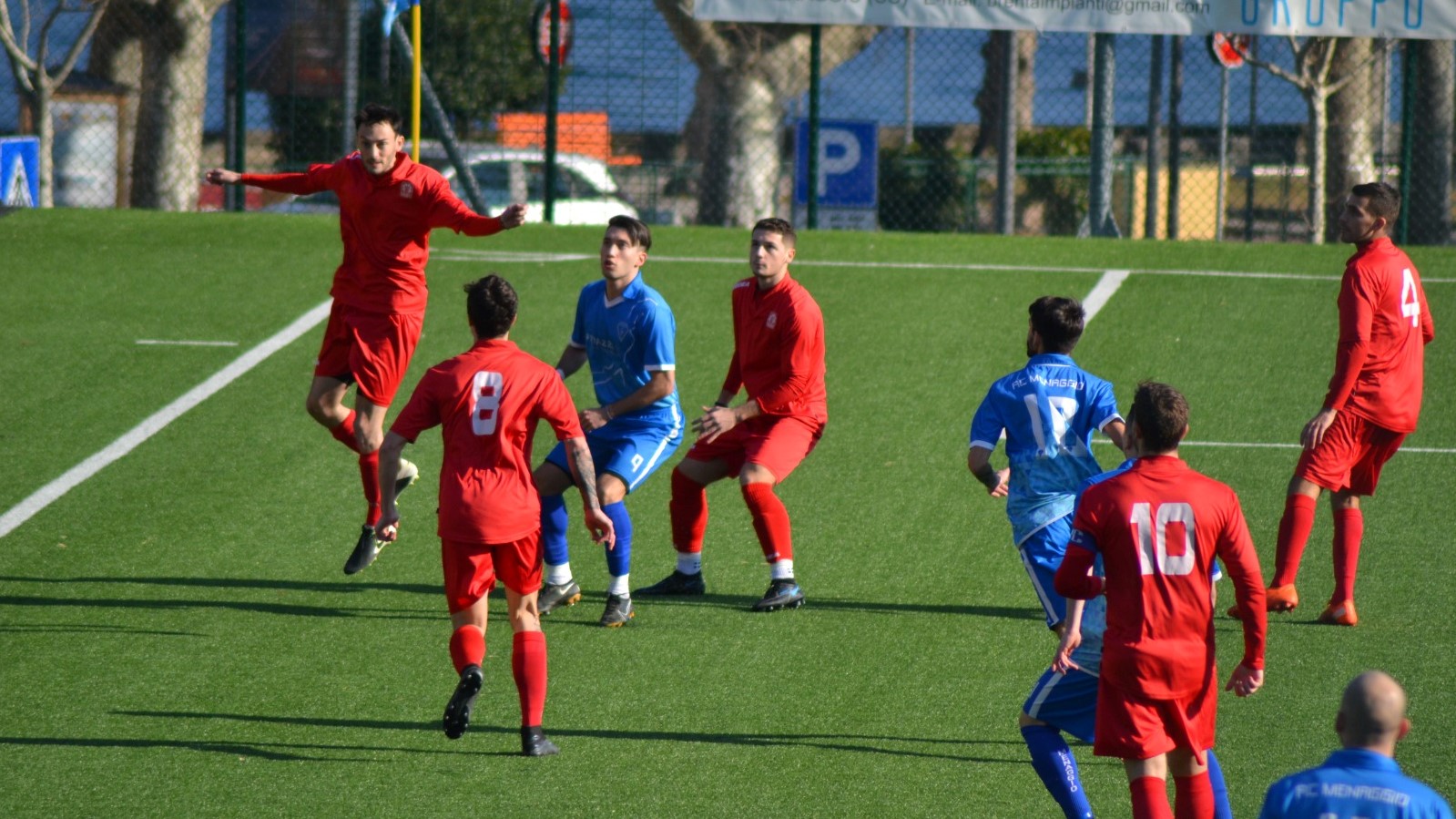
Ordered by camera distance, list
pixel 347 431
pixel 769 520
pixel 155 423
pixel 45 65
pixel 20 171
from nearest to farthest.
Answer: pixel 769 520, pixel 347 431, pixel 155 423, pixel 20 171, pixel 45 65

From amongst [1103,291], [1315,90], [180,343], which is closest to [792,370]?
[180,343]

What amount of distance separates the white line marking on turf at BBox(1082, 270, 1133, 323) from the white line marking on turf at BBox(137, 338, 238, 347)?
646 centimetres

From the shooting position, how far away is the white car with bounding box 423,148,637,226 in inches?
777

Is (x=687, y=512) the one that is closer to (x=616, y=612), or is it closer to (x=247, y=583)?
(x=616, y=612)

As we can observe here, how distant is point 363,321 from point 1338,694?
15.8 ft

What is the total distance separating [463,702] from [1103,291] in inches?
369

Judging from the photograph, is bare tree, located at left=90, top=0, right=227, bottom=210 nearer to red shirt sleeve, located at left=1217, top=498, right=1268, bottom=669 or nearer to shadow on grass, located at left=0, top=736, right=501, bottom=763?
shadow on grass, located at left=0, top=736, right=501, bottom=763

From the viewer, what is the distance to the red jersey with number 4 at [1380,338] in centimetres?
746

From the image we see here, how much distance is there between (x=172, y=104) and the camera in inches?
790

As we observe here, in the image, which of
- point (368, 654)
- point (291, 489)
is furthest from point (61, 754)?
point (291, 489)

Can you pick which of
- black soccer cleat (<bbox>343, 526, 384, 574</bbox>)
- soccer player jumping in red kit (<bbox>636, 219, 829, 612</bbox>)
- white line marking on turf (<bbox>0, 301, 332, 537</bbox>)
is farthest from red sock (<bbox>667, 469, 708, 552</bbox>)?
white line marking on turf (<bbox>0, 301, 332, 537</bbox>)

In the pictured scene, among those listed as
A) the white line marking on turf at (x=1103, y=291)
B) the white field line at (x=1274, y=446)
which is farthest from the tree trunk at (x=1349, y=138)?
the white field line at (x=1274, y=446)

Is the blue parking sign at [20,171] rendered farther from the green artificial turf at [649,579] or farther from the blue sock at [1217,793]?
the blue sock at [1217,793]

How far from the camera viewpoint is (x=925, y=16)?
16078mm
